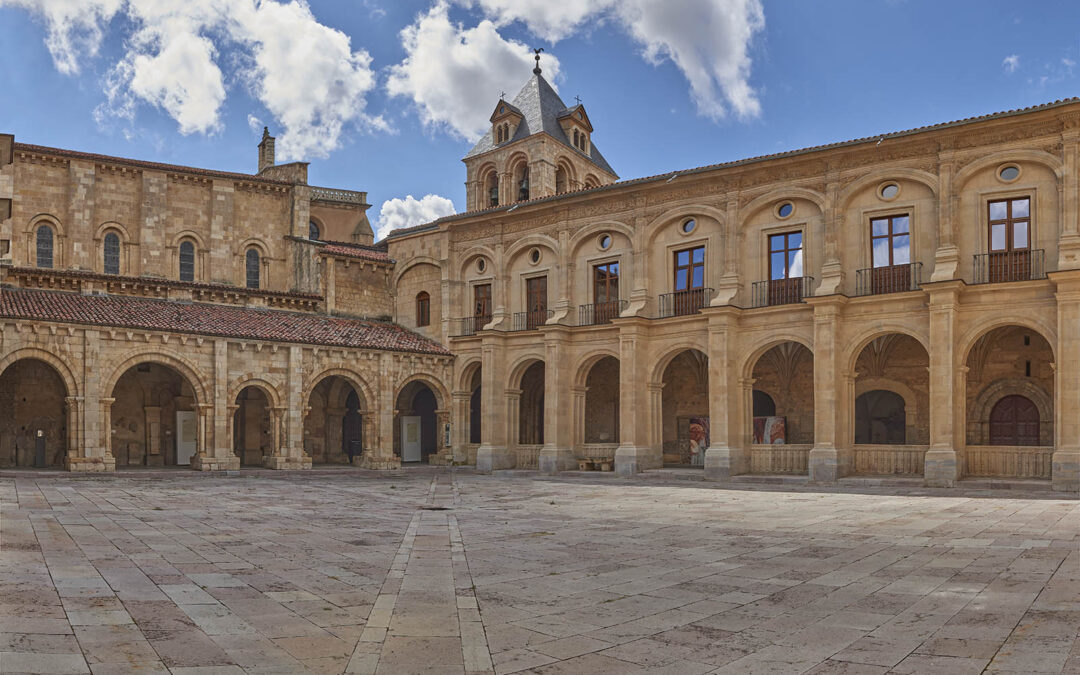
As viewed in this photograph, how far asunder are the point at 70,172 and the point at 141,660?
1258 inches

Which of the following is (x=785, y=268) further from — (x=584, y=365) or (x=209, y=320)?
(x=209, y=320)

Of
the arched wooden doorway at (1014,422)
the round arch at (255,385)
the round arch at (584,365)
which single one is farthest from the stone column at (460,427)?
the arched wooden doorway at (1014,422)

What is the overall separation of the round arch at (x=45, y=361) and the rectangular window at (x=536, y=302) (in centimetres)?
1564

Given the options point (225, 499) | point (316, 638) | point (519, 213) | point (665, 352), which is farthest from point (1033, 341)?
point (316, 638)

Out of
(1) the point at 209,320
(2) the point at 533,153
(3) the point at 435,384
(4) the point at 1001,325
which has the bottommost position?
(3) the point at 435,384

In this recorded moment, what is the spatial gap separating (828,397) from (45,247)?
2870cm

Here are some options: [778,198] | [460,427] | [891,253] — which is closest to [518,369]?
[460,427]

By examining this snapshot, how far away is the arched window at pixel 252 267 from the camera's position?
36.0 m

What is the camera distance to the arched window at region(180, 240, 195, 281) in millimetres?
34438

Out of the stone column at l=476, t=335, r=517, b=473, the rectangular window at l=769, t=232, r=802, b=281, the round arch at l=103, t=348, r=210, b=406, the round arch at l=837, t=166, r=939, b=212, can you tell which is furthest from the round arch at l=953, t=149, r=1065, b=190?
the round arch at l=103, t=348, r=210, b=406

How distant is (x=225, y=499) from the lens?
18094mm

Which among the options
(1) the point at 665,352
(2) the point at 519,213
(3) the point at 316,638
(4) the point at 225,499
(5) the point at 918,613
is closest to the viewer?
(3) the point at 316,638

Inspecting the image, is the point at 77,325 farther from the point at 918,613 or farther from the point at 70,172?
the point at 918,613

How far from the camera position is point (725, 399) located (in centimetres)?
2672
